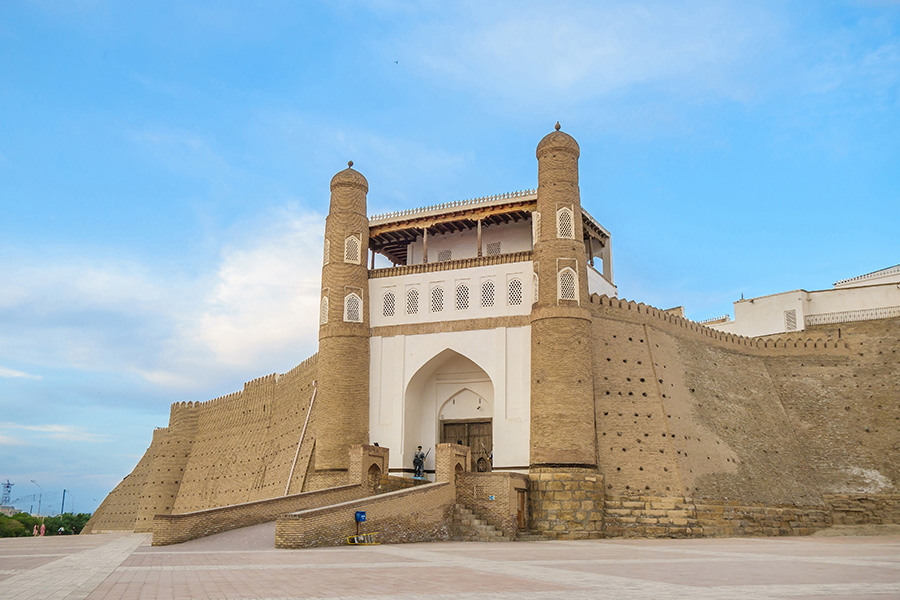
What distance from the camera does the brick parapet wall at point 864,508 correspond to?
22.5 m

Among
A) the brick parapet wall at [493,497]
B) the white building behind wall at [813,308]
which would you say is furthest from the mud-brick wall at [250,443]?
the white building behind wall at [813,308]

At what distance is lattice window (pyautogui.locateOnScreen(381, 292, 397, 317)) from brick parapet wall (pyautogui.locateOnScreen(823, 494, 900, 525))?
13.4 m

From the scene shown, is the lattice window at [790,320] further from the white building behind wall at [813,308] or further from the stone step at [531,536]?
the stone step at [531,536]

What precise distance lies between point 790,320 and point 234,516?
21.2 meters

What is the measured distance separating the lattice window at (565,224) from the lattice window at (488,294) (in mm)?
2427

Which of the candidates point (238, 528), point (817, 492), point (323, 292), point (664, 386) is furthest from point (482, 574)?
point (817, 492)

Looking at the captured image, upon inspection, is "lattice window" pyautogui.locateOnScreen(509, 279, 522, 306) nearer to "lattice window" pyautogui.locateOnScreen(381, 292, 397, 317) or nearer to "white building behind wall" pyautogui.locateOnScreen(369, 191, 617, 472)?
"white building behind wall" pyautogui.locateOnScreen(369, 191, 617, 472)

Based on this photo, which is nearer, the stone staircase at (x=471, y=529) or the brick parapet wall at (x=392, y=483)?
the stone staircase at (x=471, y=529)

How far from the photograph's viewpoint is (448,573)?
950 centimetres

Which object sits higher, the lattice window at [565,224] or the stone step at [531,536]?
the lattice window at [565,224]

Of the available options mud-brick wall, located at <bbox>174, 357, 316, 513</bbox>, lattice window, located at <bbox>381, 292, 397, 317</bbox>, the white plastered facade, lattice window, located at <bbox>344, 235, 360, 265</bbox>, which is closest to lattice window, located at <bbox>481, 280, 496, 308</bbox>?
the white plastered facade

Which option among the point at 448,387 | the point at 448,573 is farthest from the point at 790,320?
the point at 448,573

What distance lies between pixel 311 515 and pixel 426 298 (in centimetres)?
1043

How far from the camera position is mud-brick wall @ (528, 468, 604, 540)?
63.6ft
